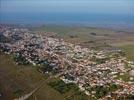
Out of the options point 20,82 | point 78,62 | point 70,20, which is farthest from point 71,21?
point 20,82

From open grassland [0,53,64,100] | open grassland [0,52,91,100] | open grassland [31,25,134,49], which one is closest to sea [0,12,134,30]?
open grassland [31,25,134,49]

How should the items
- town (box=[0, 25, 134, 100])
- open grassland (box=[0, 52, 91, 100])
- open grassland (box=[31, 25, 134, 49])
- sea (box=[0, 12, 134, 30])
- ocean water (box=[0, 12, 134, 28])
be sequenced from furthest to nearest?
ocean water (box=[0, 12, 134, 28]) → sea (box=[0, 12, 134, 30]) → open grassland (box=[31, 25, 134, 49]) → town (box=[0, 25, 134, 100]) → open grassland (box=[0, 52, 91, 100])

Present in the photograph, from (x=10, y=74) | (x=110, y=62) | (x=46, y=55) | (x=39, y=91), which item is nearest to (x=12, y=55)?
(x=46, y=55)

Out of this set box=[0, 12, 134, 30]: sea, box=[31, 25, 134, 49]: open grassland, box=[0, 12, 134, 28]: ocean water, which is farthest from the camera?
box=[0, 12, 134, 28]: ocean water

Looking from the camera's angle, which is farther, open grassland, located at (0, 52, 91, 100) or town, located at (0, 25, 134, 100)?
town, located at (0, 25, 134, 100)

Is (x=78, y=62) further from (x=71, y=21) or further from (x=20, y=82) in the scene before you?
(x=71, y=21)

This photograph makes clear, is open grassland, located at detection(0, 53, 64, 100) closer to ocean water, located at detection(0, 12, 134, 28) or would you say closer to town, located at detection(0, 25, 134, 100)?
town, located at detection(0, 25, 134, 100)

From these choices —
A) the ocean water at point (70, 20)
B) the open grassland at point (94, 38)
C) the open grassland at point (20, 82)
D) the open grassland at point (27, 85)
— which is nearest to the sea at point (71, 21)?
the ocean water at point (70, 20)

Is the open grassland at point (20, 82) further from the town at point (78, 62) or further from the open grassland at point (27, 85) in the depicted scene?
the town at point (78, 62)

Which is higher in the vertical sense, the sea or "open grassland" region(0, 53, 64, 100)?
"open grassland" region(0, 53, 64, 100)
